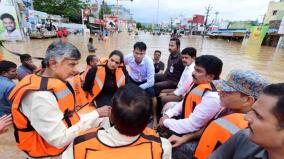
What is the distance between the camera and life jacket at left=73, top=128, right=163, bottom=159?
3.68 feet

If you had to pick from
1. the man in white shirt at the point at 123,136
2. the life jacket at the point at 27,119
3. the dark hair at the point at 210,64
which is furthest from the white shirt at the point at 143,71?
the man in white shirt at the point at 123,136

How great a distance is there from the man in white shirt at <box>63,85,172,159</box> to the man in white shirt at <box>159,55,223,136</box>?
89 cm

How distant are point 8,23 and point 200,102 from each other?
16.8 meters

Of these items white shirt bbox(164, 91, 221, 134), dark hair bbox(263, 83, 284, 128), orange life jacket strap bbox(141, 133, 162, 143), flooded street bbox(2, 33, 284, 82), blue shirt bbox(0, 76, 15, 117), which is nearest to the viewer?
dark hair bbox(263, 83, 284, 128)

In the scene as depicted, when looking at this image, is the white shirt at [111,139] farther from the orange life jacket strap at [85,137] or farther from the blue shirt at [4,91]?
the blue shirt at [4,91]

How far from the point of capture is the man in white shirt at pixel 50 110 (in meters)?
1.48

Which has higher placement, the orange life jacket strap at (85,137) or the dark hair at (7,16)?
the orange life jacket strap at (85,137)

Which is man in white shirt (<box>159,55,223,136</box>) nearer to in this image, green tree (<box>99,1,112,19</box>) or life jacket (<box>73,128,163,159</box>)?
life jacket (<box>73,128,163,159</box>)

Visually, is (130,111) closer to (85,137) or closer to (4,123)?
(85,137)

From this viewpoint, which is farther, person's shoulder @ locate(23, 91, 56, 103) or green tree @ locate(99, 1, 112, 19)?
green tree @ locate(99, 1, 112, 19)

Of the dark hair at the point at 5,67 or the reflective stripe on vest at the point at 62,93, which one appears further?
the dark hair at the point at 5,67

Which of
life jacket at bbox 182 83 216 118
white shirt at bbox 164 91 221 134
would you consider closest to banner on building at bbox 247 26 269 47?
life jacket at bbox 182 83 216 118

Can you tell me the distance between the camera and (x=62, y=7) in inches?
1727

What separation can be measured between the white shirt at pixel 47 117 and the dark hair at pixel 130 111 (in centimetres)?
58
